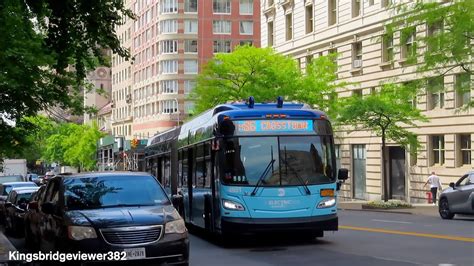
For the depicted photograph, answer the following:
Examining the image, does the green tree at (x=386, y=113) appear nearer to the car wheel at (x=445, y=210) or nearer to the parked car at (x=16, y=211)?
the car wheel at (x=445, y=210)

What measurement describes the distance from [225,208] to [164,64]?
85.0 meters

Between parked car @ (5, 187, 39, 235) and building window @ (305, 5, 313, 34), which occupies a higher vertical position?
building window @ (305, 5, 313, 34)

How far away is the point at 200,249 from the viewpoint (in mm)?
16328

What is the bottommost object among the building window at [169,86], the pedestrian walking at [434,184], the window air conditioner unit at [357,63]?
the pedestrian walking at [434,184]

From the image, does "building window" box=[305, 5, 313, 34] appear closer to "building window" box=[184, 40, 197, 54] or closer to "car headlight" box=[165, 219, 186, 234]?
"car headlight" box=[165, 219, 186, 234]

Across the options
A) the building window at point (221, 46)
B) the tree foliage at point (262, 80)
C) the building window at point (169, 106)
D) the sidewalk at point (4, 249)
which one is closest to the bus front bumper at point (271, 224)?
A: the sidewalk at point (4, 249)

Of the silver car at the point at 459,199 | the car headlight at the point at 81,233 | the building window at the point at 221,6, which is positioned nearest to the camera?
the car headlight at the point at 81,233

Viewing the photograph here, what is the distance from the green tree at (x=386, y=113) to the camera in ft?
120

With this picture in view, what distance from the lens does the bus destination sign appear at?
1622 cm

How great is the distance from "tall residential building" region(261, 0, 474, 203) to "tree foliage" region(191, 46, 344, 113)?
2.70 m

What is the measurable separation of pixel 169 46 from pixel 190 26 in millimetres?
3883

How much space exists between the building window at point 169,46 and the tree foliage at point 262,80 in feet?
167

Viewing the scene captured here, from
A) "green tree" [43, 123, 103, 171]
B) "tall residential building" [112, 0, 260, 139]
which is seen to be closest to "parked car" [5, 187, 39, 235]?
"tall residential building" [112, 0, 260, 139]

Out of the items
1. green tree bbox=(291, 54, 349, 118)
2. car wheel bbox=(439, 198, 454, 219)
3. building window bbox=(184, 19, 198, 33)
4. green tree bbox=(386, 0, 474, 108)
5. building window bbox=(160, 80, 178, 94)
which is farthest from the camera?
building window bbox=(160, 80, 178, 94)
